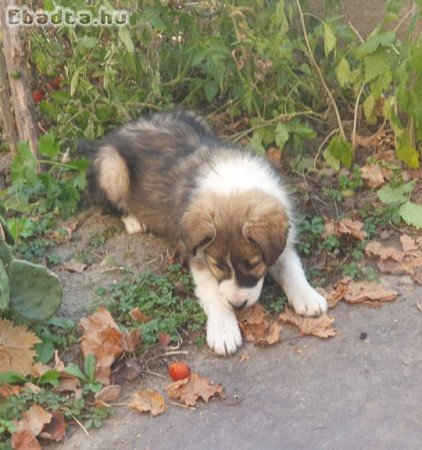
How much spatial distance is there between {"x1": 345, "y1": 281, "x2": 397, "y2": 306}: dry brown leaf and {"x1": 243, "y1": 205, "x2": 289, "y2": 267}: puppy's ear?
59 cm

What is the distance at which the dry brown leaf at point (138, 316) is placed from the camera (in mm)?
4914

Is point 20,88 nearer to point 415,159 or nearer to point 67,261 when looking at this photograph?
point 67,261

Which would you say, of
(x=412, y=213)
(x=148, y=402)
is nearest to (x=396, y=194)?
(x=412, y=213)

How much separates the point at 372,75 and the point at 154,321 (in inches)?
93.9

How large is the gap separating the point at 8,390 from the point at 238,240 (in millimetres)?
1534

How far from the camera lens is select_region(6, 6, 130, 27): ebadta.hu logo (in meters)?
6.08

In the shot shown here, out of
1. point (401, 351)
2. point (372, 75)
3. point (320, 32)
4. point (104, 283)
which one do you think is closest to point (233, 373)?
point (401, 351)

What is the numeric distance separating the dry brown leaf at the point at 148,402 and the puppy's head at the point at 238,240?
0.73 meters

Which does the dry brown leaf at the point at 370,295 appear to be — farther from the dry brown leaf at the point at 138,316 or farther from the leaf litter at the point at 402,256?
the dry brown leaf at the point at 138,316

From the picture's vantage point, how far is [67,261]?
18.6 ft

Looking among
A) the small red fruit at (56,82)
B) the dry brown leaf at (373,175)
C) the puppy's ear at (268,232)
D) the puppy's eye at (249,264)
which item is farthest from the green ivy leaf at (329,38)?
the small red fruit at (56,82)

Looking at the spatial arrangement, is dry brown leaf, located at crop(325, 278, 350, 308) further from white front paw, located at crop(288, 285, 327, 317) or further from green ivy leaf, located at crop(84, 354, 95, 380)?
green ivy leaf, located at crop(84, 354, 95, 380)

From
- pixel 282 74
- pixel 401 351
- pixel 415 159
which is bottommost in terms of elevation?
pixel 401 351

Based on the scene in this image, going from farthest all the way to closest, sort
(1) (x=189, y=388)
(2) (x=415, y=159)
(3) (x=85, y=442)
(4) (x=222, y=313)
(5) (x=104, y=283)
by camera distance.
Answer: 1. (2) (x=415, y=159)
2. (5) (x=104, y=283)
3. (4) (x=222, y=313)
4. (1) (x=189, y=388)
5. (3) (x=85, y=442)
